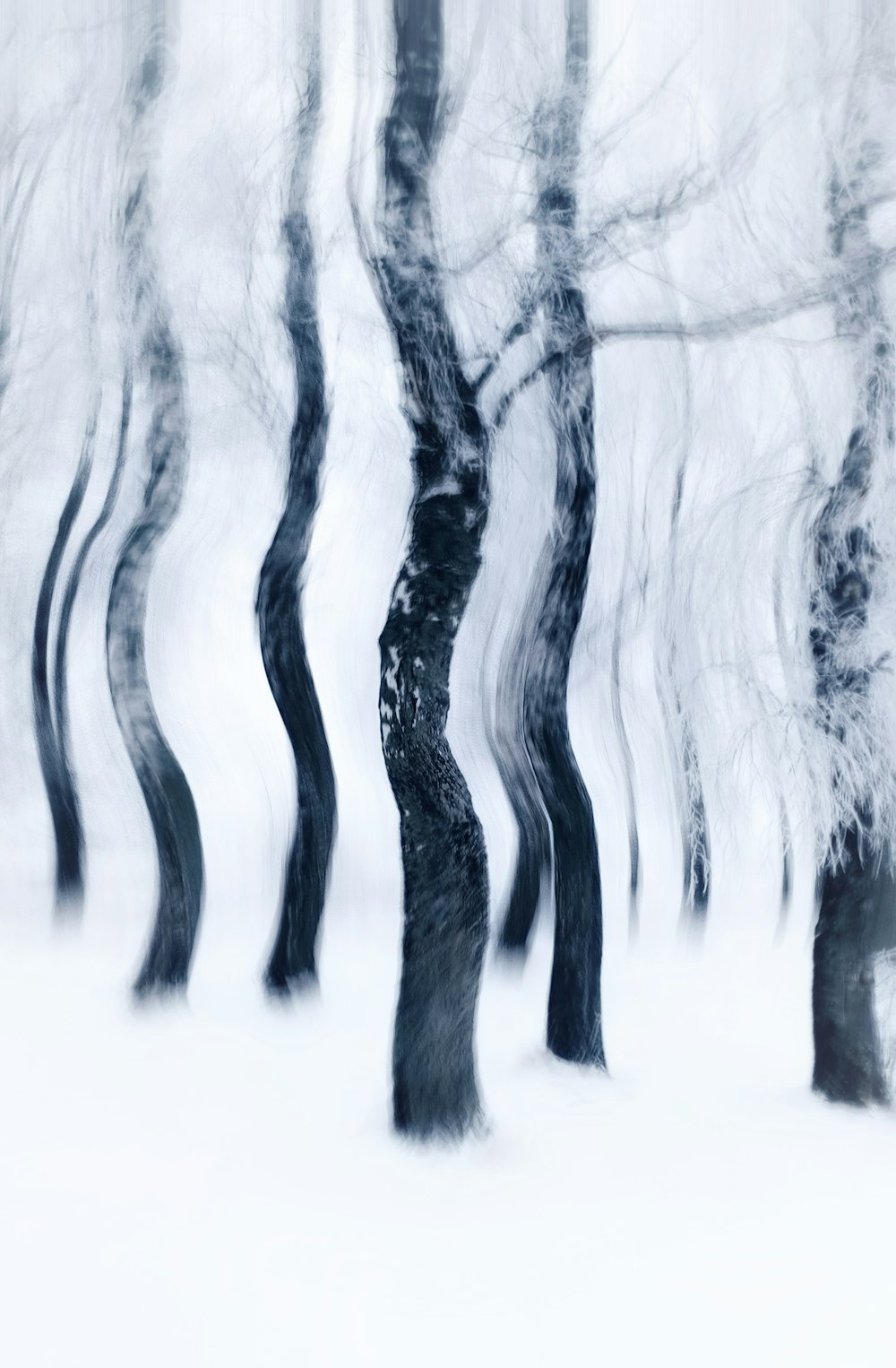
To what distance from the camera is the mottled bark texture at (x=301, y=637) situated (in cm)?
746

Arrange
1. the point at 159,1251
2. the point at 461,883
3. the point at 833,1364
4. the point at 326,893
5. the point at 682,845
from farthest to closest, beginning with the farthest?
the point at 682,845 → the point at 326,893 → the point at 461,883 → the point at 159,1251 → the point at 833,1364

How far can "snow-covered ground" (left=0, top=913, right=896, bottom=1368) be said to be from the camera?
3.29m

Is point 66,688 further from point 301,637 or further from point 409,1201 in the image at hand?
point 409,1201

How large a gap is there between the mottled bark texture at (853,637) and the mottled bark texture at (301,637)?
374 cm

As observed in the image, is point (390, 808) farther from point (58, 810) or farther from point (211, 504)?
point (58, 810)

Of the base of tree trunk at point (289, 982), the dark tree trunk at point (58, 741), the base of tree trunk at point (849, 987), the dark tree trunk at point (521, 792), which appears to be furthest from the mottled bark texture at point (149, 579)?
the base of tree trunk at point (849, 987)

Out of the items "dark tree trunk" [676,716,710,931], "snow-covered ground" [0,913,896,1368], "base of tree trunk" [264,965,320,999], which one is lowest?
"snow-covered ground" [0,913,896,1368]

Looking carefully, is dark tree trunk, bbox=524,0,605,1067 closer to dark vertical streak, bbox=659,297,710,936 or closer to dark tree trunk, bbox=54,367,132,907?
dark vertical streak, bbox=659,297,710,936

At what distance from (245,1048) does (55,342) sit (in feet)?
19.9

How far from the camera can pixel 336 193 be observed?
6395 mm

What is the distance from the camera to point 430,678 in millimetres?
4824

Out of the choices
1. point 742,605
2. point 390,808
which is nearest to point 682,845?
point 390,808

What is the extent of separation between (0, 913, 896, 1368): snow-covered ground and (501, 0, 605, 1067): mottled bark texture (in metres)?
0.49

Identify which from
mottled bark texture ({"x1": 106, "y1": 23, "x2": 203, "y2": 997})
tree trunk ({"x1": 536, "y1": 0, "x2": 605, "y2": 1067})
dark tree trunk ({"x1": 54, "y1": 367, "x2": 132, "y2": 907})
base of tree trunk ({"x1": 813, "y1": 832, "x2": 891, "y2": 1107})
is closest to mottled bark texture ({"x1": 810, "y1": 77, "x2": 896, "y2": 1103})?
base of tree trunk ({"x1": 813, "y1": 832, "x2": 891, "y2": 1107})
